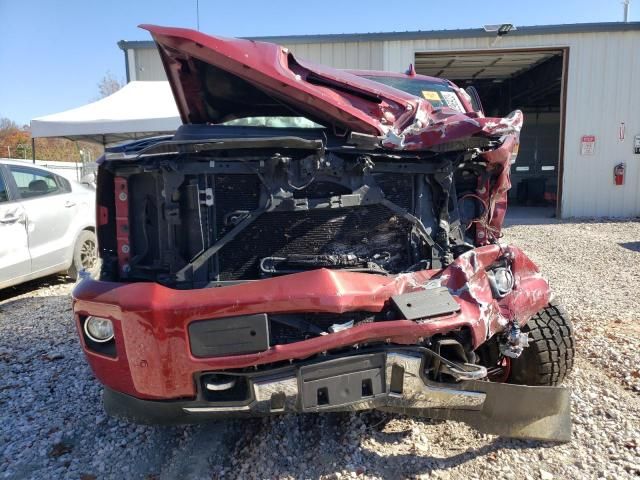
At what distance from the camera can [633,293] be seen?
5250 mm

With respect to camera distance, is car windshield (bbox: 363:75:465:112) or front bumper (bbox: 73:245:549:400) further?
car windshield (bbox: 363:75:465:112)

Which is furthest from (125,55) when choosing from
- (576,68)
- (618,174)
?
(618,174)

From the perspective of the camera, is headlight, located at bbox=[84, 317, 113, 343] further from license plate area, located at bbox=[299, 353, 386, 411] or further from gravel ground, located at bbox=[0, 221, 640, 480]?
license plate area, located at bbox=[299, 353, 386, 411]

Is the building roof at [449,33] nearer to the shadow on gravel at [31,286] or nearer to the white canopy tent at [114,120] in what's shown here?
the white canopy tent at [114,120]

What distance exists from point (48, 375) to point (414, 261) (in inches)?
111

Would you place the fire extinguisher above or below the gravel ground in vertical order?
above

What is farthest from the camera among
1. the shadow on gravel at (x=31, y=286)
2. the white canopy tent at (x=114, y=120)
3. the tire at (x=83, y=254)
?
the white canopy tent at (x=114, y=120)

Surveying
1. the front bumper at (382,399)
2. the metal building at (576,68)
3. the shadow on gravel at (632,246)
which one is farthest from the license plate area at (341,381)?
the metal building at (576,68)

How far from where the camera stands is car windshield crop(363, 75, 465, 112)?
3.79 metres

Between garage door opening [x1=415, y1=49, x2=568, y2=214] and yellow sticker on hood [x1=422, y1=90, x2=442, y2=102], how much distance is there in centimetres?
876

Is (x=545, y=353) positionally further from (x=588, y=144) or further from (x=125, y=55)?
(x=125, y=55)

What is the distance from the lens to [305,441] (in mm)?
2514

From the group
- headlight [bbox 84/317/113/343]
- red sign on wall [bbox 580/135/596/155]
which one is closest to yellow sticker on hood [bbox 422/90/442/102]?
headlight [bbox 84/317/113/343]

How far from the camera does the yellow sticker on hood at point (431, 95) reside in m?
3.79
